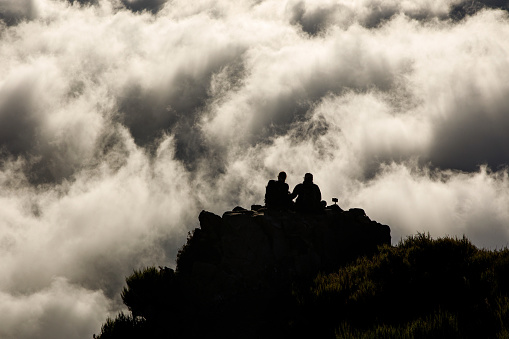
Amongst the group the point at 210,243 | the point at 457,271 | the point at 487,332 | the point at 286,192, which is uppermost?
the point at 286,192

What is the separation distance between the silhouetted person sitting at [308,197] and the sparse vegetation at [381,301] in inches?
116

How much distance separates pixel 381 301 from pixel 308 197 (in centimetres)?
643

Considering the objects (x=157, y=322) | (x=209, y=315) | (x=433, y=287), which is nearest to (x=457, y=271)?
(x=433, y=287)

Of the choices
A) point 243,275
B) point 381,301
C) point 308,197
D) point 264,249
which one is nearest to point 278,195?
point 308,197

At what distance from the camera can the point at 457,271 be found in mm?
16125

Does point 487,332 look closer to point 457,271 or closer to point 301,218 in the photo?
point 457,271

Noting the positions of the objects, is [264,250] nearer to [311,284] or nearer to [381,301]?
[311,284]

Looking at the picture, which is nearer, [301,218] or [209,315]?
[209,315]

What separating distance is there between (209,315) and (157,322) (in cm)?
194

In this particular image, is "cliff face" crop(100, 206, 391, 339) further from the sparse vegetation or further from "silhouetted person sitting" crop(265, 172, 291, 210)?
"silhouetted person sitting" crop(265, 172, 291, 210)

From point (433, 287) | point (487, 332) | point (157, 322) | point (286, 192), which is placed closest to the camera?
point (487, 332)

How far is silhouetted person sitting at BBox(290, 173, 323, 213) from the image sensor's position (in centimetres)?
2058

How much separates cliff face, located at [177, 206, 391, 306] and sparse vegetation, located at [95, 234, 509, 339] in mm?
679

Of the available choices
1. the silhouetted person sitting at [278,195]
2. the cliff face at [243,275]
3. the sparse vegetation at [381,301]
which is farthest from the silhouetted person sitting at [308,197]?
the sparse vegetation at [381,301]
